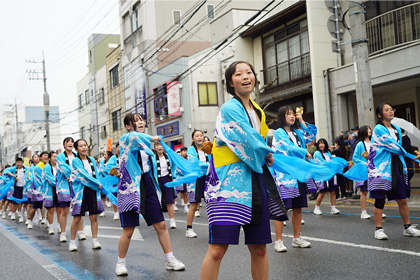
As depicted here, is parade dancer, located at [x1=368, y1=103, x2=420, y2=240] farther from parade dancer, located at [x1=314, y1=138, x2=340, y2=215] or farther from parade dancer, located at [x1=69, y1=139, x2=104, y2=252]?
parade dancer, located at [x1=69, y1=139, x2=104, y2=252]

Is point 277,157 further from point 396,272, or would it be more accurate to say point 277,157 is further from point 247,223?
point 396,272

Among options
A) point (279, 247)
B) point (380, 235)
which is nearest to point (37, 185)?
point (279, 247)

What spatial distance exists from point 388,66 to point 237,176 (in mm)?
13807

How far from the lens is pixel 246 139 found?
3.46 m

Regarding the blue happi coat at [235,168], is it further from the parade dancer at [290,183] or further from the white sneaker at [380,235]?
the white sneaker at [380,235]

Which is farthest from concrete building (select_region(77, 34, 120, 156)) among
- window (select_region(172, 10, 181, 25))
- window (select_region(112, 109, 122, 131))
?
window (select_region(172, 10, 181, 25))

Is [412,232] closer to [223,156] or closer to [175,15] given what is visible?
[223,156]

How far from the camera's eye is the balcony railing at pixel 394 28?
627 inches

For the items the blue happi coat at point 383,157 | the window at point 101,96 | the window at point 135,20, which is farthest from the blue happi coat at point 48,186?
the window at point 101,96

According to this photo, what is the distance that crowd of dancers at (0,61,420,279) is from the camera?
353 centimetres

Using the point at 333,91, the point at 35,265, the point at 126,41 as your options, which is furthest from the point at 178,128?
the point at 35,265

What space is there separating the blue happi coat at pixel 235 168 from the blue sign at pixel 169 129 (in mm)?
26677

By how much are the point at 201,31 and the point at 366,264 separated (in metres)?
30.8

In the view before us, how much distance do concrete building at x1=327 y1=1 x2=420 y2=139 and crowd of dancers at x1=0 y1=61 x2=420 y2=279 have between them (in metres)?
5.63
